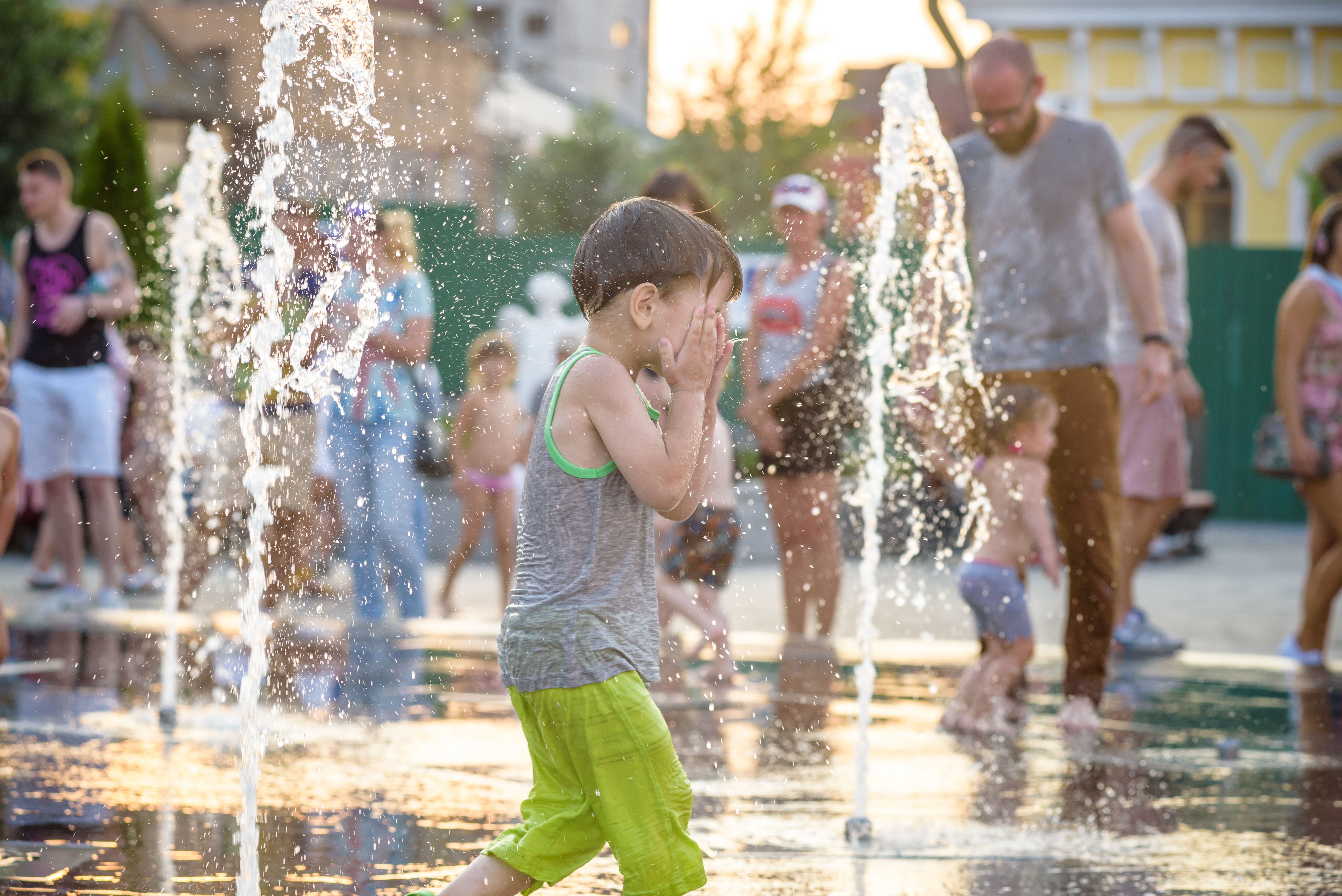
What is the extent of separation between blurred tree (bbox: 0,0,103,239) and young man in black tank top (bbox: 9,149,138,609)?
1581 cm

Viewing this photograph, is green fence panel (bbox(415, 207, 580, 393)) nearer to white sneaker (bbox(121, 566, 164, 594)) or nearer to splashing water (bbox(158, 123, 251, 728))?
splashing water (bbox(158, 123, 251, 728))

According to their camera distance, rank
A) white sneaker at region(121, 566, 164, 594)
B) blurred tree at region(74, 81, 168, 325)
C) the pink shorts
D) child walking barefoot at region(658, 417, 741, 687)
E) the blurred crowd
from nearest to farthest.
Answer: the blurred crowd
child walking barefoot at region(658, 417, 741, 687)
the pink shorts
white sneaker at region(121, 566, 164, 594)
blurred tree at region(74, 81, 168, 325)

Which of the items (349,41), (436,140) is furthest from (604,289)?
(436,140)

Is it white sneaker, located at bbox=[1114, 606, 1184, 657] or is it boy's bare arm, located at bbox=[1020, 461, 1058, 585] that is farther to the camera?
white sneaker, located at bbox=[1114, 606, 1184, 657]

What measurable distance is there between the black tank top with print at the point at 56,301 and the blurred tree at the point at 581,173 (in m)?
31.5

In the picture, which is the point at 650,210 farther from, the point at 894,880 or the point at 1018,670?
the point at 1018,670

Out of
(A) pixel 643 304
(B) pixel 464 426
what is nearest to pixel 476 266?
(A) pixel 643 304

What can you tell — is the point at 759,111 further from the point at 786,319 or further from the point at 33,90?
the point at 786,319

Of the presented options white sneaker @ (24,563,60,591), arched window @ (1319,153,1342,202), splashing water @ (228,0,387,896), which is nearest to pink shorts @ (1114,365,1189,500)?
splashing water @ (228,0,387,896)

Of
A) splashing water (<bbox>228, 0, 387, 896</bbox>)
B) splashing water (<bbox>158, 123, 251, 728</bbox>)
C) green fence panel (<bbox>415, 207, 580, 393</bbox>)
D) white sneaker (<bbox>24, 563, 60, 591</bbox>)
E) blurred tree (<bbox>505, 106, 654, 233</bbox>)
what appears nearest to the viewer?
splashing water (<bbox>228, 0, 387, 896</bbox>)

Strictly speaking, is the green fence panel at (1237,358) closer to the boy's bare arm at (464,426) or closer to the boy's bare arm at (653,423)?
the boy's bare arm at (464,426)

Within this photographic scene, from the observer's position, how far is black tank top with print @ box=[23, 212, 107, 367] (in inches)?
319

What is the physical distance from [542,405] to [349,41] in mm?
2239

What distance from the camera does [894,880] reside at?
3.51 metres
